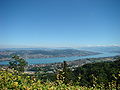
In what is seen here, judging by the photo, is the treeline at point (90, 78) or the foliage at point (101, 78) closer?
the treeline at point (90, 78)

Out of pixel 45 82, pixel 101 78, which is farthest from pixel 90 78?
pixel 45 82

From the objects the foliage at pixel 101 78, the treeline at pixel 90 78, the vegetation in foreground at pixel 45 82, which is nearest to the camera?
the vegetation in foreground at pixel 45 82

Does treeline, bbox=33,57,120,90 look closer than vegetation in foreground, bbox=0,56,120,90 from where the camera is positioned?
No

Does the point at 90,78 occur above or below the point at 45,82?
below

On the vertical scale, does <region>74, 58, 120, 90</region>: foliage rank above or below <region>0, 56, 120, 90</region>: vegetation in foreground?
below

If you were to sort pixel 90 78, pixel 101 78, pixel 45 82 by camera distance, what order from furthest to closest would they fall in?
pixel 101 78, pixel 90 78, pixel 45 82

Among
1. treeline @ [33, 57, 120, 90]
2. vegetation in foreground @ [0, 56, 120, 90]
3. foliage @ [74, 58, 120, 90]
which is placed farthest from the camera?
foliage @ [74, 58, 120, 90]

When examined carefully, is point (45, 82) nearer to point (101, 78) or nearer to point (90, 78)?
point (90, 78)

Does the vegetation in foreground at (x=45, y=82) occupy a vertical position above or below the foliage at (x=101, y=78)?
above

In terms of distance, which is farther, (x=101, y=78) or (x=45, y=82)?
(x=101, y=78)

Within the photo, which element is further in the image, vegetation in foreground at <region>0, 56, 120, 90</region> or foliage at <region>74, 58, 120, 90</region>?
foliage at <region>74, 58, 120, 90</region>

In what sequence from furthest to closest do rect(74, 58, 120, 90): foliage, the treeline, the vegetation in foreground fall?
rect(74, 58, 120, 90): foliage < the treeline < the vegetation in foreground

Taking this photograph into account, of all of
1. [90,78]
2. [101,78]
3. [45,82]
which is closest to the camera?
[45,82]
